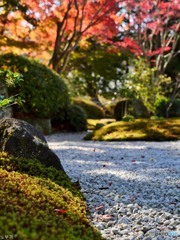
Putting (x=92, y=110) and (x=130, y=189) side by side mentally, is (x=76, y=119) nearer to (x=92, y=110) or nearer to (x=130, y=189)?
(x=92, y=110)

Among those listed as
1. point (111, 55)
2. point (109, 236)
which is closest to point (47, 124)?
point (109, 236)

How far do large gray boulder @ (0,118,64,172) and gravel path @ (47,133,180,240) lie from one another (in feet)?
1.39

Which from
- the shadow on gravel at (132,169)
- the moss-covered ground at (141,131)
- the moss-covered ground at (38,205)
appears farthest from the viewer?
the moss-covered ground at (141,131)

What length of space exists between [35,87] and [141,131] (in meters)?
2.71

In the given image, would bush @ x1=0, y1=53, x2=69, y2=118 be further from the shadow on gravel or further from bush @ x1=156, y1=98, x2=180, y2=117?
bush @ x1=156, y1=98, x2=180, y2=117

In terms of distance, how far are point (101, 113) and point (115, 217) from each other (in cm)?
1155

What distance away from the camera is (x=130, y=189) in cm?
314

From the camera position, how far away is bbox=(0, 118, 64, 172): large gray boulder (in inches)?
116

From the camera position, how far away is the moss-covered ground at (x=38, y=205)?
1.44 metres

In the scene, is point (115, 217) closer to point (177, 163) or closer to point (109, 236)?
point (109, 236)

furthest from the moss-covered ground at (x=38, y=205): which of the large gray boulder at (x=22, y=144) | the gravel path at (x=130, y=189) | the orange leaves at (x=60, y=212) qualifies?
the gravel path at (x=130, y=189)

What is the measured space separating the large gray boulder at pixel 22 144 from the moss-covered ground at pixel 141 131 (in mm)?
4216

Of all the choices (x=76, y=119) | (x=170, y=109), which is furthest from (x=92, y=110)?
(x=76, y=119)

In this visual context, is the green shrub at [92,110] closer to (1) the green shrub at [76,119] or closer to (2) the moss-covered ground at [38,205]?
(1) the green shrub at [76,119]
